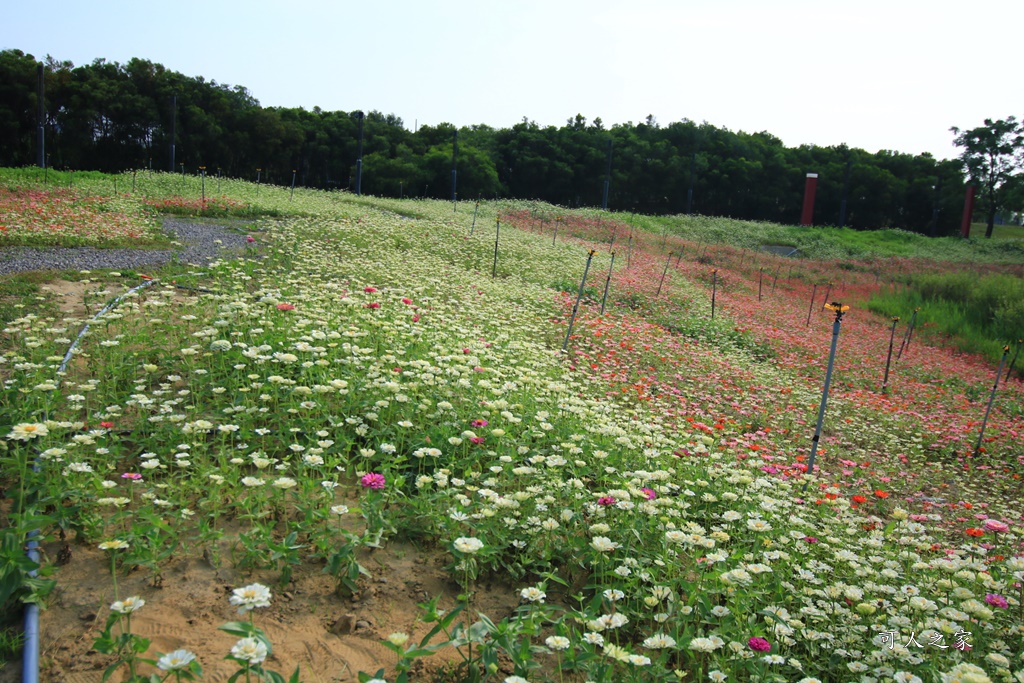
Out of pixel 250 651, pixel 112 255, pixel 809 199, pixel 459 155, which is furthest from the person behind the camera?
pixel 809 199

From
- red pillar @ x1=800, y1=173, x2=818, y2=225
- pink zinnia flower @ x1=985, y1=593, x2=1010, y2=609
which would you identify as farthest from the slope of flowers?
red pillar @ x1=800, y1=173, x2=818, y2=225

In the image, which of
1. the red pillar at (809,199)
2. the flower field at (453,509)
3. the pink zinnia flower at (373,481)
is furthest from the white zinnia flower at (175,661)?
the red pillar at (809,199)

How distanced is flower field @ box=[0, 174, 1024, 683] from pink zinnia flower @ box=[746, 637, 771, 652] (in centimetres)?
5

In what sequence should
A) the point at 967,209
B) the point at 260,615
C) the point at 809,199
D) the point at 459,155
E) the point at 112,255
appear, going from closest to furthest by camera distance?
1. the point at 260,615
2. the point at 112,255
3. the point at 459,155
4. the point at 967,209
5. the point at 809,199

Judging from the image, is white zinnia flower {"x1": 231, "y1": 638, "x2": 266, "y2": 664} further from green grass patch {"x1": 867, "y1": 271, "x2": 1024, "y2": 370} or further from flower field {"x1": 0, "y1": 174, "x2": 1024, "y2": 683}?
green grass patch {"x1": 867, "y1": 271, "x2": 1024, "y2": 370}

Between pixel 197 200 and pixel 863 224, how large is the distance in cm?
4760

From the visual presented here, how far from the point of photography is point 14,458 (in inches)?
135

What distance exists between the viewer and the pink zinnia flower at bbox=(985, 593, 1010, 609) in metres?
2.96

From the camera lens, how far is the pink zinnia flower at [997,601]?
2959 millimetres

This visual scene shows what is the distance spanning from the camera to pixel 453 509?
3232mm

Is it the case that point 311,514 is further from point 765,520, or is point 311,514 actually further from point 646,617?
point 765,520

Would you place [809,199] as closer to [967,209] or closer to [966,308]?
[967,209]

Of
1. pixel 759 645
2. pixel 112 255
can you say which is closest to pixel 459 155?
pixel 112 255

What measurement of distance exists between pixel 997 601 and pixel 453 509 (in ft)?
8.38
